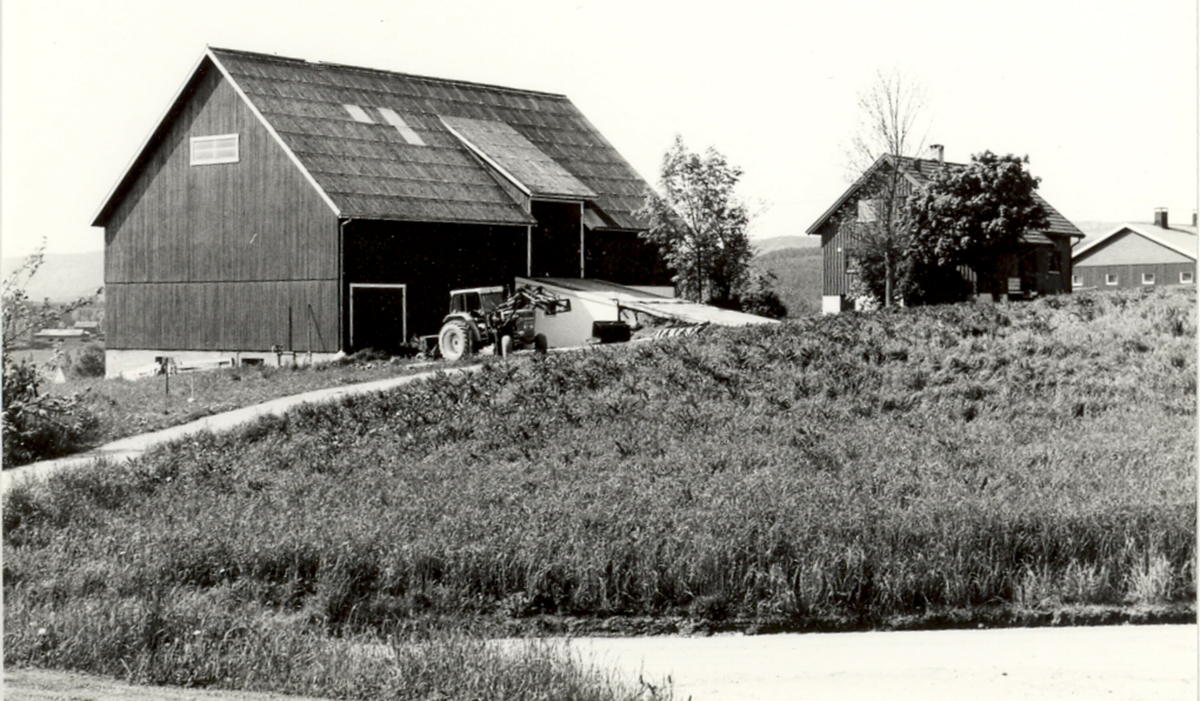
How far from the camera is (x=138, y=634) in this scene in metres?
11.0

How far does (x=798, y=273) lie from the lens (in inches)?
2511

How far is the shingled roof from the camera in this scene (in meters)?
32.7

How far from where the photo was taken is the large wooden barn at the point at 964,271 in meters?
37.8

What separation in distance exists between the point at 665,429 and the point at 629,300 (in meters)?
12.5

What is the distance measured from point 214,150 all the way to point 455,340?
9.25 meters

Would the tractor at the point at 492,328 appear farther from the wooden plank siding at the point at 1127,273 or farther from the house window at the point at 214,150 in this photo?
the wooden plank siding at the point at 1127,273

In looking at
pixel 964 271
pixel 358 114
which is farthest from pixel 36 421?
pixel 964 271

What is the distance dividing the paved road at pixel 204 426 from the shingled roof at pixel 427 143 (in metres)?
7.78

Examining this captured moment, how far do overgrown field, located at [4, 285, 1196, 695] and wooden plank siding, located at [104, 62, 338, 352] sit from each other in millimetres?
11166

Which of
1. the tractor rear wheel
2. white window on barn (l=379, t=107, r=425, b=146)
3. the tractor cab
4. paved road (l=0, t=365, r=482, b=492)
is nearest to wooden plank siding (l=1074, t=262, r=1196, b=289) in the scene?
white window on barn (l=379, t=107, r=425, b=146)

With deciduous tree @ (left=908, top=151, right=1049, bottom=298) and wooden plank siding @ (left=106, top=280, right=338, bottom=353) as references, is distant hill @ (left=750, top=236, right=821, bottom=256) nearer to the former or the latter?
deciduous tree @ (left=908, top=151, right=1049, bottom=298)

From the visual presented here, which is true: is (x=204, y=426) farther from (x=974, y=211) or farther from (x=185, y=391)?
(x=974, y=211)

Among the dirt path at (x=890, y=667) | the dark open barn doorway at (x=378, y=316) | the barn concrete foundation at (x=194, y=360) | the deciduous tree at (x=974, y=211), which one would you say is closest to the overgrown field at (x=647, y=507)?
the dirt path at (x=890, y=667)

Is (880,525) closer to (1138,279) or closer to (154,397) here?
(154,397)
